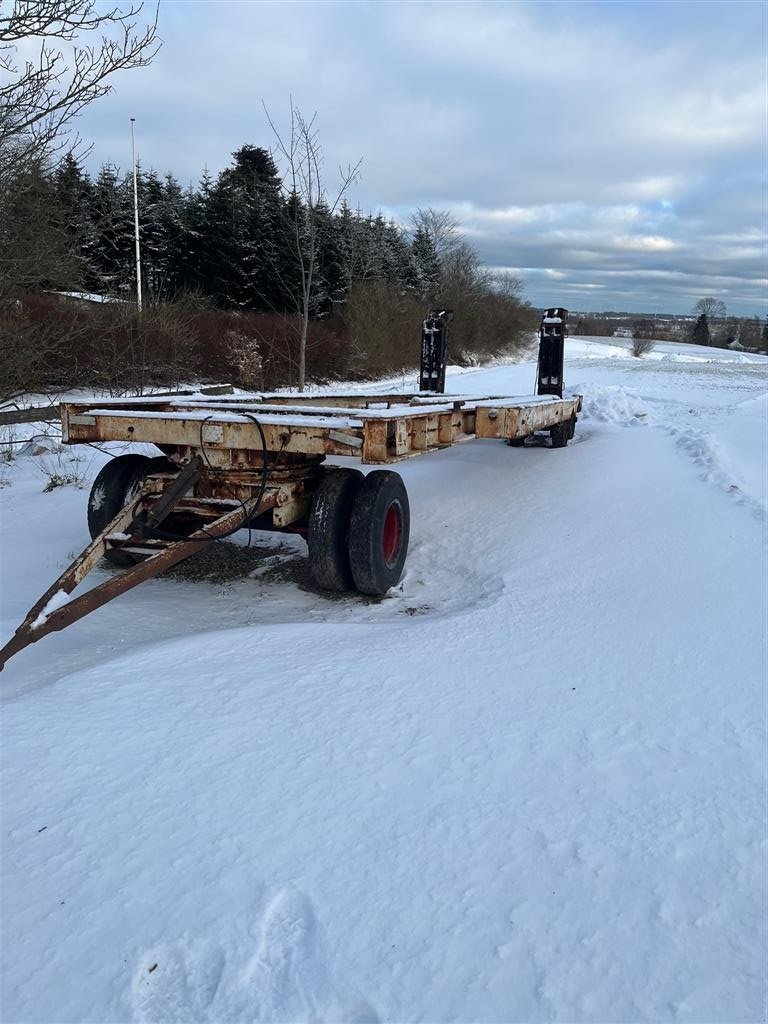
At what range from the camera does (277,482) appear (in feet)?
16.4

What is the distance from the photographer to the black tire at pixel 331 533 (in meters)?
4.83

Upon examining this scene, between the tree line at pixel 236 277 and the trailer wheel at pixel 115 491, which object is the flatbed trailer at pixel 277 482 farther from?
the tree line at pixel 236 277

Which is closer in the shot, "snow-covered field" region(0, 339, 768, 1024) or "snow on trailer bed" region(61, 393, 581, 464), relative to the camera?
"snow-covered field" region(0, 339, 768, 1024)

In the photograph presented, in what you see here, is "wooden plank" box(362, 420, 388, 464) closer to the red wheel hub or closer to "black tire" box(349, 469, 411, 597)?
"black tire" box(349, 469, 411, 597)

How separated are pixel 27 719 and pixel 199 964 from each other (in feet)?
4.89

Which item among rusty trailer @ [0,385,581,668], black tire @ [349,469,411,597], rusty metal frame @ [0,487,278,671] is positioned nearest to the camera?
rusty metal frame @ [0,487,278,671]

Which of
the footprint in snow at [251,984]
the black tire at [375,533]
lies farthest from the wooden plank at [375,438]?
the footprint in snow at [251,984]

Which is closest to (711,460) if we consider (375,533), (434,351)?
(434,351)

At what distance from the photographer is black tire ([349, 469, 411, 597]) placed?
15.7 feet

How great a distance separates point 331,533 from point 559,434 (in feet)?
15.3

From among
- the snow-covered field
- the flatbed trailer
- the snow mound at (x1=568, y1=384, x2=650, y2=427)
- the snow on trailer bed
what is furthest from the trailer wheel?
the snow mound at (x1=568, y1=384, x2=650, y2=427)

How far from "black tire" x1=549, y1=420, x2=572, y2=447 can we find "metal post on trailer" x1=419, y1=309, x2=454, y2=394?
2409 millimetres

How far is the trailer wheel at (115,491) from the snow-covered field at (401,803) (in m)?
0.80

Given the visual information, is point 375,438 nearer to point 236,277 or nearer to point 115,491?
point 115,491
